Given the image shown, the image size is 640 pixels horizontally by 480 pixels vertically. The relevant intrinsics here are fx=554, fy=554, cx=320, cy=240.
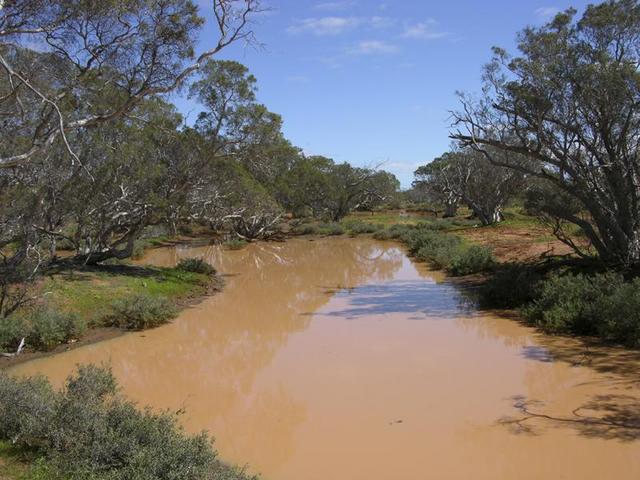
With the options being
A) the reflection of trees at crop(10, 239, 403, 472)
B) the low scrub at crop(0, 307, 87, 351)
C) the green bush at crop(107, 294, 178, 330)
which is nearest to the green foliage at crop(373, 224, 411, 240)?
the reflection of trees at crop(10, 239, 403, 472)

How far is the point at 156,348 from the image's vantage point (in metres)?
11.9

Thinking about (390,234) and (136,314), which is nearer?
(136,314)

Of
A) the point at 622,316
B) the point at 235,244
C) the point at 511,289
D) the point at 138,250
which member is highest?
the point at 235,244

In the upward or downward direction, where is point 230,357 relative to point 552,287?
downward

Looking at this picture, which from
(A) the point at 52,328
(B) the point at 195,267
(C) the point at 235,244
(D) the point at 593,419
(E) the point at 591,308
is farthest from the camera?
(C) the point at 235,244

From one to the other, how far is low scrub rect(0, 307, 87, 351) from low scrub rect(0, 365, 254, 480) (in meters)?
5.11

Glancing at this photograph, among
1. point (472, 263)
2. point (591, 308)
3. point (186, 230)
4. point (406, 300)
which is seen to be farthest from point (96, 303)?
point (186, 230)

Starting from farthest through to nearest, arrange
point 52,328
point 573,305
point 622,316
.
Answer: point 573,305, point 52,328, point 622,316

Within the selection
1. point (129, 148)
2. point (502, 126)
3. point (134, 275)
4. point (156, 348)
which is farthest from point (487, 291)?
point (129, 148)

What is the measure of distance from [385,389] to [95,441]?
4.63 metres

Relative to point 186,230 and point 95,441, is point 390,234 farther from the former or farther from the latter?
point 95,441

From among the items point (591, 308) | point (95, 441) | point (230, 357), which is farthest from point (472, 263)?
point (95, 441)

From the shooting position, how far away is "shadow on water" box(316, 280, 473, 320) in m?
14.6

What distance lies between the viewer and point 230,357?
1141cm
